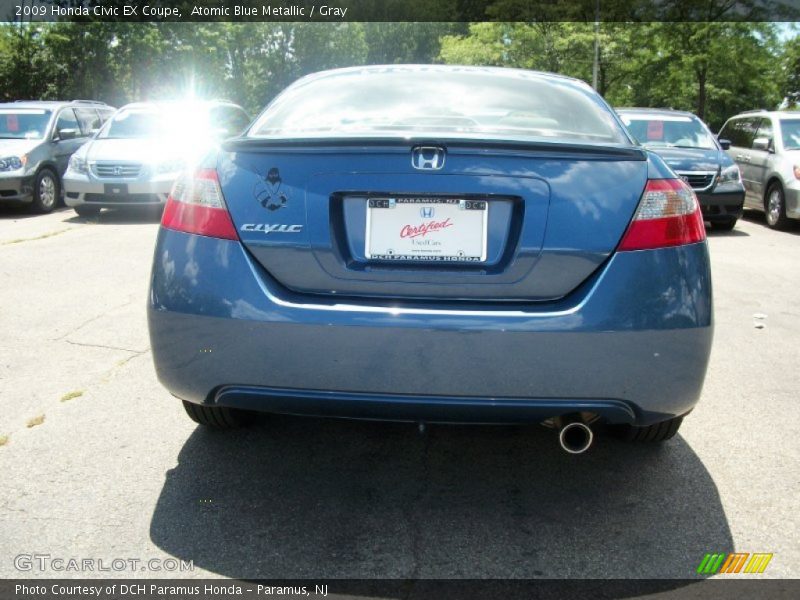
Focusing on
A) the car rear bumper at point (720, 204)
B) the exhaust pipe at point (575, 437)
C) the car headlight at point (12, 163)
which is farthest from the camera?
the car headlight at point (12, 163)

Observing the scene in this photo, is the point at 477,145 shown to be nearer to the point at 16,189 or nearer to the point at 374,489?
the point at 374,489

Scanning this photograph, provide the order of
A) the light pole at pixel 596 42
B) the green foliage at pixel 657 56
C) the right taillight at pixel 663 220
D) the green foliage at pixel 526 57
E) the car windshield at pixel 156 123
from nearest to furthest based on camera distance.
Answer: the right taillight at pixel 663 220, the car windshield at pixel 156 123, the green foliage at pixel 657 56, the green foliage at pixel 526 57, the light pole at pixel 596 42

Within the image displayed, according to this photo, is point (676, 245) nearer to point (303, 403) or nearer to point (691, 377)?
point (691, 377)

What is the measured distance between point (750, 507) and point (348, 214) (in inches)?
69.0

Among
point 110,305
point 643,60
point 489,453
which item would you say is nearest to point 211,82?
point 643,60

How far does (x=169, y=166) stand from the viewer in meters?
11.9

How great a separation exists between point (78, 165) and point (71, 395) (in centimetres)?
878

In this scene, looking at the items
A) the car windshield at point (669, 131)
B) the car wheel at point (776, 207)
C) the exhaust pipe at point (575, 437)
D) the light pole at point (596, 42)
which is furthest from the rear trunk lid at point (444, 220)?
the light pole at point (596, 42)

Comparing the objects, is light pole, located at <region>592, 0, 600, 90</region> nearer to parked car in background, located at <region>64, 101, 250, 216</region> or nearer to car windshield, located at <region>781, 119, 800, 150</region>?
car windshield, located at <region>781, 119, 800, 150</region>

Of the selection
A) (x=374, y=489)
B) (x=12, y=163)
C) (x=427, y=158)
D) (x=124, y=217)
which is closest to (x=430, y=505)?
(x=374, y=489)

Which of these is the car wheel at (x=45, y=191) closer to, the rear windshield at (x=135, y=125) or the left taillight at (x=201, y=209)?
the rear windshield at (x=135, y=125)

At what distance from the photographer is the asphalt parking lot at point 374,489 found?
2586 millimetres

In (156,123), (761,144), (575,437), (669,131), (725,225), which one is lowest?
(725,225)

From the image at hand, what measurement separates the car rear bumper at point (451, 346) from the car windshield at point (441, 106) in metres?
Result: 0.65
